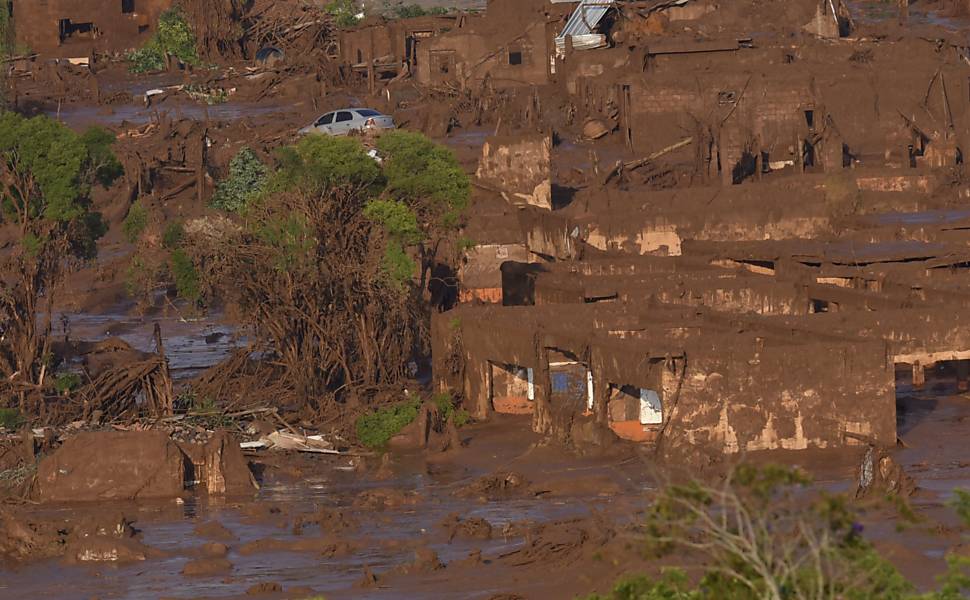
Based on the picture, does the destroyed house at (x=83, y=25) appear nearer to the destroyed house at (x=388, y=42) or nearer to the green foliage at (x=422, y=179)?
the destroyed house at (x=388, y=42)

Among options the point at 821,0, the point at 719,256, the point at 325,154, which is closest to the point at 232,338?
the point at 325,154

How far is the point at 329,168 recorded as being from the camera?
3036cm

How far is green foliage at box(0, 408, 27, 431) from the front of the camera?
27711 millimetres

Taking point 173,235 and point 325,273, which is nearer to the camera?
point 325,273

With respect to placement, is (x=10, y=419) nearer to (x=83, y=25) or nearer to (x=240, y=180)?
(x=240, y=180)

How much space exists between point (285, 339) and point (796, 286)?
267 inches

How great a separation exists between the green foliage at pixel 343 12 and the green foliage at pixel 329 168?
2800cm

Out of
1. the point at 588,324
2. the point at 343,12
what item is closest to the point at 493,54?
the point at 343,12

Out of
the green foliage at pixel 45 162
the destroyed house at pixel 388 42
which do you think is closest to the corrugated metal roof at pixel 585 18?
the destroyed house at pixel 388 42

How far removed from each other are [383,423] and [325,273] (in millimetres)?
2824

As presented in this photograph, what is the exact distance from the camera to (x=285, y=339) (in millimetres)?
29375

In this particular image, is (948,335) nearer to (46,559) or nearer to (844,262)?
(844,262)

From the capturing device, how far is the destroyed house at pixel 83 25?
2347 inches

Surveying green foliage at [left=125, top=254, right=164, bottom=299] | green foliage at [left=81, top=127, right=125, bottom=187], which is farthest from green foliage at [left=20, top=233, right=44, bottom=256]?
green foliage at [left=125, top=254, right=164, bottom=299]
